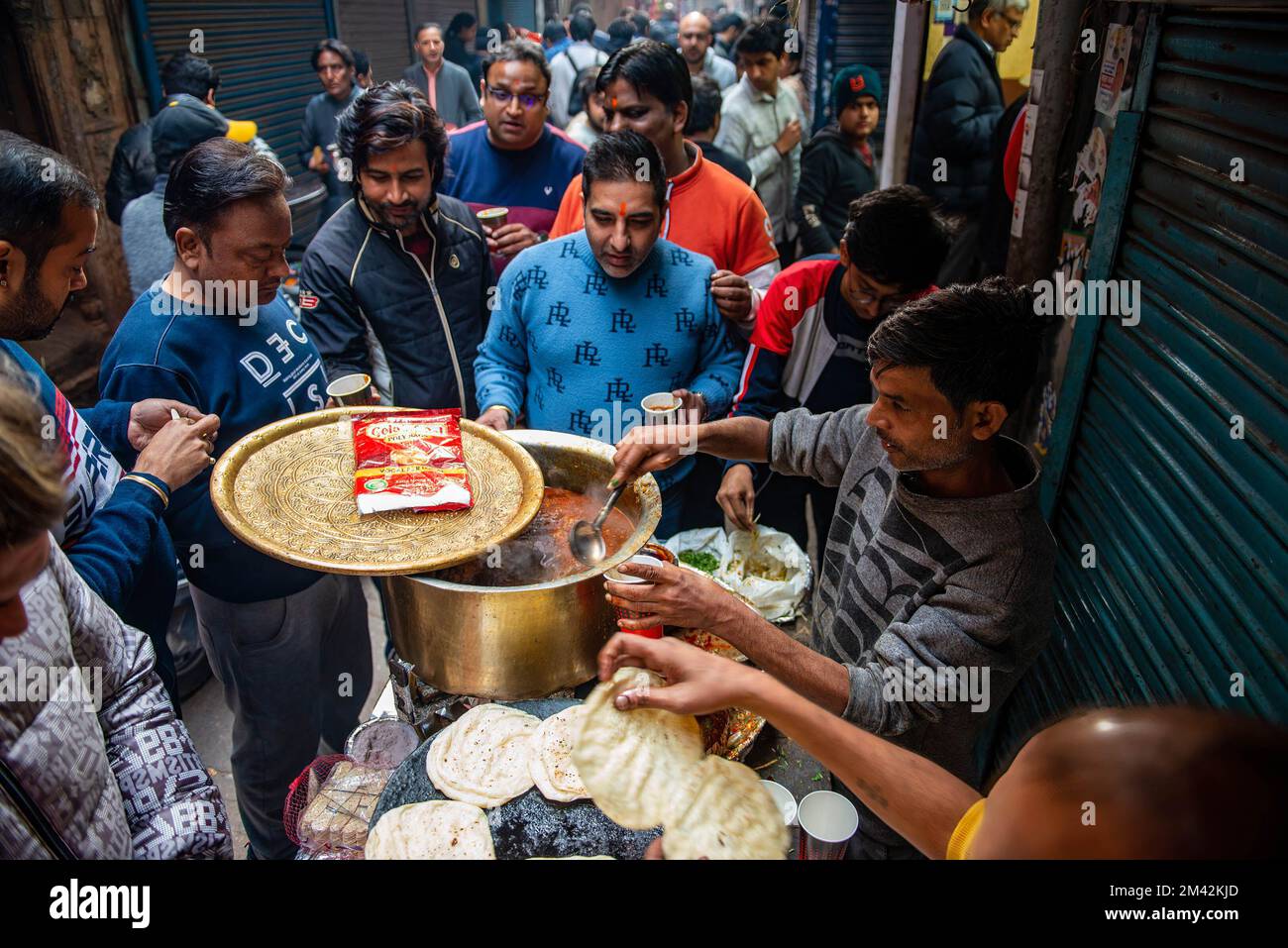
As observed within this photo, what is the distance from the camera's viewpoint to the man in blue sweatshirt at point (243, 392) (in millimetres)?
Answer: 2338

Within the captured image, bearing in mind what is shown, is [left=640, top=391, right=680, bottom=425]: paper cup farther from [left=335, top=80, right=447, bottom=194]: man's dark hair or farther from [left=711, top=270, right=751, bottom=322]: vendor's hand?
[left=335, top=80, right=447, bottom=194]: man's dark hair

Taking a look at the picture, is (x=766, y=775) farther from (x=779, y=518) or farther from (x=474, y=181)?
(x=474, y=181)

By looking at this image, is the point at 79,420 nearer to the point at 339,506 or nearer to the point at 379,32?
the point at 339,506

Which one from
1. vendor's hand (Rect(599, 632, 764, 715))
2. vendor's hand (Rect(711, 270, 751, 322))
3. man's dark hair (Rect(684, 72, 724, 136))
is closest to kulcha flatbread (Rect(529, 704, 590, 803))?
vendor's hand (Rect(599, 632, 764, 715))

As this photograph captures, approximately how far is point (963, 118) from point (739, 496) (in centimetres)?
355

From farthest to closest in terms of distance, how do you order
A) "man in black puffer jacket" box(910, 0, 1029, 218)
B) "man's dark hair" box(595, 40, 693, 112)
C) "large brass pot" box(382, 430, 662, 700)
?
1. "man in black puffer jacket" box(910, 0, 1029, 218)
2. "man's dark hair" box(595, 40, 693, 112)
3. "large brass pot" box(382, 430, 662, 700)

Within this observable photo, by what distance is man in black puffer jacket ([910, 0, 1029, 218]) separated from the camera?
4.81m

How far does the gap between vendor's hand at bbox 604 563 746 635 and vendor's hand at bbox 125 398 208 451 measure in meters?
1.29

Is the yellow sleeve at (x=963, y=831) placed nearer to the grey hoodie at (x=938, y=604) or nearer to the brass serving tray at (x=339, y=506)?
the grey hoodie at (x=938, y=604)

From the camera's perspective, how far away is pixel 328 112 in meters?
7.04

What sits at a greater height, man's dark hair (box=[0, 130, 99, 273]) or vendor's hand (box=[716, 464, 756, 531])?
man's dark hair (box=[0, 130, 99, 273])

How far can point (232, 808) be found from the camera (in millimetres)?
3424

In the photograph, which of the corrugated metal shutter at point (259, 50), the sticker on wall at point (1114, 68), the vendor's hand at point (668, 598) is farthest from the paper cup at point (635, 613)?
the corrugated metal shutter at point (259, 50)

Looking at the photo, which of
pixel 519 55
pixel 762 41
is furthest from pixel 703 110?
pixel 519 55
